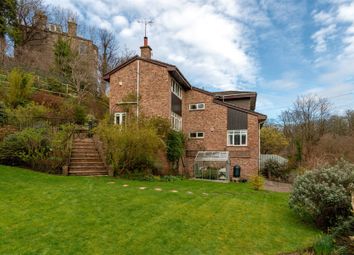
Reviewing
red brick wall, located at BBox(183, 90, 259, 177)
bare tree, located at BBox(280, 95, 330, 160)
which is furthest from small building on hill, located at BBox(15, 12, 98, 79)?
bare tree, located at BBox(280, 95, 330, 160)

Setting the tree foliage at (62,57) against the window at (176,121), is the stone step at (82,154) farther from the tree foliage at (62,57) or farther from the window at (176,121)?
the tree foliage at (62,57)

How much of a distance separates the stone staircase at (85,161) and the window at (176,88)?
797 centimetres

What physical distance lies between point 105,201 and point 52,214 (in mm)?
1842

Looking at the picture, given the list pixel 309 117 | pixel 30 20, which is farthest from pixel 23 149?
pixel 309 117

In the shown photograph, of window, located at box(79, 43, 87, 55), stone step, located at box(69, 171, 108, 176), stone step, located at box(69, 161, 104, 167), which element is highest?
window, located at box(79, 43, 87, 55)

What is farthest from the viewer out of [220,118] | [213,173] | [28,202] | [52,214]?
[220,118]

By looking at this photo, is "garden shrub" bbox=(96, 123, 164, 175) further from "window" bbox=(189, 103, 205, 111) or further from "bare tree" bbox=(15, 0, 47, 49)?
"bare tree" bbox=(15, 0, 47, 49)

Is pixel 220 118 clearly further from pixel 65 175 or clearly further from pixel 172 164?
pixel 65 175

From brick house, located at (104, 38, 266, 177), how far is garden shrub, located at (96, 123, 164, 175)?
4.86 m

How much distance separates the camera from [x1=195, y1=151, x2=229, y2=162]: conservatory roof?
2040 centimetres

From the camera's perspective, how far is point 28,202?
746 centimetres

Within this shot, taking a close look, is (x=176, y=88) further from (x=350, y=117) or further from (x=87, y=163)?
(x=350, y=117)

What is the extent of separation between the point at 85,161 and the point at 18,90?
1098 centimetres

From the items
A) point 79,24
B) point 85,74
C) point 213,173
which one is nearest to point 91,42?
point 79,24
